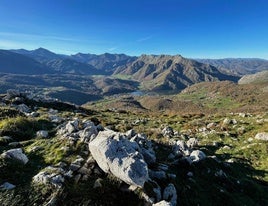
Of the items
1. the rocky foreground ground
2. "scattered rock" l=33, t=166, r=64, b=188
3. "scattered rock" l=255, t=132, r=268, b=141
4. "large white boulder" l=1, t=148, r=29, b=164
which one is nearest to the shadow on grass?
the rocky foreground ground

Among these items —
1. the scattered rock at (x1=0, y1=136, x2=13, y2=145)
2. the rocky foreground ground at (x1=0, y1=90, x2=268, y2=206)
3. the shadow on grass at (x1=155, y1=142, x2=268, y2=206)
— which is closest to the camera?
the rocky foreground ground at (x1=0, y1=90, x2=268, y2=206)

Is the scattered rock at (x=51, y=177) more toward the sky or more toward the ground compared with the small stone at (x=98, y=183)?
more toward the sky

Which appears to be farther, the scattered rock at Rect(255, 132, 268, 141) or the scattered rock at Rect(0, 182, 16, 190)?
the scattered rock at Rect(255, 132, 268, 141)

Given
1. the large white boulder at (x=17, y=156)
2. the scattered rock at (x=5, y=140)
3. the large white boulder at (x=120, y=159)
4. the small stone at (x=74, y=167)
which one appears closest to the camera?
the large white boulder at (x=120, y=159)

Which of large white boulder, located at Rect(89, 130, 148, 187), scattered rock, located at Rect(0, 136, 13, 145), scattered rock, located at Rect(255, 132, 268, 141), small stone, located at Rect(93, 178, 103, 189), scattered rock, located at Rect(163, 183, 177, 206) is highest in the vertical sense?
large white boulder, located at Rect(89, 130, 148, 187)

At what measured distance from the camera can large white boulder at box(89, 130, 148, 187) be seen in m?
11.6

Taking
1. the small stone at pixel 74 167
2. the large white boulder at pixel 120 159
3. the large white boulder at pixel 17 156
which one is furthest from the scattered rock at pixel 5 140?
the large white boulder at pixel 120 159

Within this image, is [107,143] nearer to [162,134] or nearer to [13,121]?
[13,121]

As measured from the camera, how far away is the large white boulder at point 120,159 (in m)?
11.6

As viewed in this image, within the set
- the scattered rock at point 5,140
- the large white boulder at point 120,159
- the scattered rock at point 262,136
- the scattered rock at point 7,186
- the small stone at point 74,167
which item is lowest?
the scattered rock at point 262,136

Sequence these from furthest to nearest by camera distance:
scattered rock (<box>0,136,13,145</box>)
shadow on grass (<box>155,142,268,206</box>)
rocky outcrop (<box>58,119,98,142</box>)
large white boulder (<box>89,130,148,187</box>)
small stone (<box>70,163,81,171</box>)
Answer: scattered rock (<box>0,136,13,145</box>) → rocky outcrop (<box>58,119,98,142</box>) → shadow on grass (<box>155,142,268,206</box>) → small stone (<box>70,163,81,171</box>) → large white boulder (<box>89,130,148,187</box>)

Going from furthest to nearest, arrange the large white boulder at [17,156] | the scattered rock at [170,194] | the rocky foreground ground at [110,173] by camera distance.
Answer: the large white boulder at [17,156] < the scattered rock at [170,194] < the rocky foreground ground at [110,173]

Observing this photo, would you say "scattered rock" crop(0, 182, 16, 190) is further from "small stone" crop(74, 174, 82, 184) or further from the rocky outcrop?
the rocky outcrop

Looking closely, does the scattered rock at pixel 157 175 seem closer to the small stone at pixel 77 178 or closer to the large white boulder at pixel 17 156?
the small stone at pixel 77 178
